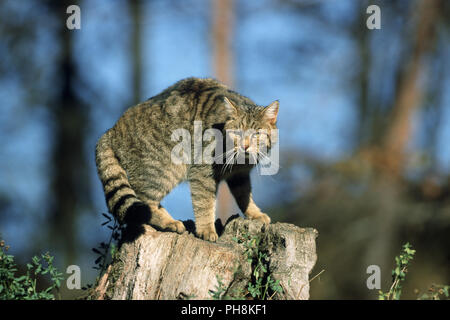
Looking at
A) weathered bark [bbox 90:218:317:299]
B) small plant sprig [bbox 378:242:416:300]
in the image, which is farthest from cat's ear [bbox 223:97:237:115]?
small plant sprig [bbox 378:242:416:300]

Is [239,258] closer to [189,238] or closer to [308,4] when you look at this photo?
[189,238]

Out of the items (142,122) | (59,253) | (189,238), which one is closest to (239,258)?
(189,238)

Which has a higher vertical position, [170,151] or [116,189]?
[170,151]

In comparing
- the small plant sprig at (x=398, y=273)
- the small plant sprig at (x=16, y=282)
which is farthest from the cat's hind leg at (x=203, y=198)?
the small plant sprig at (x=398, y=273)

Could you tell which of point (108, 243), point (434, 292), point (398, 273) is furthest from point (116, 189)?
point (434, 292)

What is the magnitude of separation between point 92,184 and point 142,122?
6134 mm

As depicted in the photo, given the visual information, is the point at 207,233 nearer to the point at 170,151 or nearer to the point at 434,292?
the point at 170,151

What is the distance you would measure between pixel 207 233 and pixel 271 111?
114 centimetres

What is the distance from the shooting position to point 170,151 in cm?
430

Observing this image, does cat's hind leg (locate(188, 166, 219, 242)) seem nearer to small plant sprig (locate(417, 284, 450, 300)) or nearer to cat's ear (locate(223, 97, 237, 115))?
cat's ear (locate(223, 97, 237, 115))

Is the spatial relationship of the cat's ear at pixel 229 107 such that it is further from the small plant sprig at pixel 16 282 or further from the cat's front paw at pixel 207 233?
the small plant sprig at pixel 16 282

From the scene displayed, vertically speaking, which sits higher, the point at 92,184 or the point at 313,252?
the point at 313,252

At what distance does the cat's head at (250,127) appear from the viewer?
4.12m

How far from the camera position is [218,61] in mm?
8906
